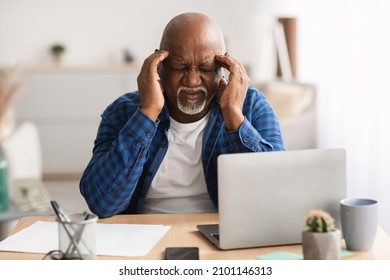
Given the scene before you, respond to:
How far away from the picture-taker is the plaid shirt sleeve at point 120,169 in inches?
57.1

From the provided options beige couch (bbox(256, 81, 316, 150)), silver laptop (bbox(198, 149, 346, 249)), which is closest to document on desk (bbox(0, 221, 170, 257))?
silver laptop (bbox(198, 149, 346, 249))

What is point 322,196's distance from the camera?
120cm

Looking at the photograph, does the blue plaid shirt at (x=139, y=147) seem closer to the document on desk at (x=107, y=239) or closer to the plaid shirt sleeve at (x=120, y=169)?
the plaid shirt sleeve at (x=120, y=169)

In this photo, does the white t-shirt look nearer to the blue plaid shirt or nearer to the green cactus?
the blue plaid shirt

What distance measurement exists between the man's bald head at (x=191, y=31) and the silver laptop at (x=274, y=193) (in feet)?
1.37

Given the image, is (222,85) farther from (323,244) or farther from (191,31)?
(323,244)

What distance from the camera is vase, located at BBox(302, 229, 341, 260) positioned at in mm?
1067

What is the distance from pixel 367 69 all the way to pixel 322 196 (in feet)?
4.64

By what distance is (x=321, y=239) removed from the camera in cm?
107

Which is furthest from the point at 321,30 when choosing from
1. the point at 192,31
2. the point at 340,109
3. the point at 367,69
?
the point at 192,31

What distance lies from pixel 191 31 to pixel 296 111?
6.88 ft
